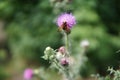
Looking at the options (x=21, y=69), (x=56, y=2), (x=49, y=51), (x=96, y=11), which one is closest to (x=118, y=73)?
A: (x=49, y=51)

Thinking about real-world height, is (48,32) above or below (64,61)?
above

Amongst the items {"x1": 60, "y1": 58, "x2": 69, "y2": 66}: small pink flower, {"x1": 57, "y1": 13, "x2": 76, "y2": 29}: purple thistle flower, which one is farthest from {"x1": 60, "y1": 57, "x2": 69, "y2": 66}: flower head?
{"x1": 57, "y1": 13, "x2": 76, "y2": 29}: purple thistle flower

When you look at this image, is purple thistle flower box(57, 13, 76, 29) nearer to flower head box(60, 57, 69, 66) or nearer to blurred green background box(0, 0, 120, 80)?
flower head box(60, 57, 69, 66)

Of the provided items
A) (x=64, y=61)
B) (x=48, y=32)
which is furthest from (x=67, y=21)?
(x=48, y=32)

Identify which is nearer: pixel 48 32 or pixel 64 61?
pixel 64 61

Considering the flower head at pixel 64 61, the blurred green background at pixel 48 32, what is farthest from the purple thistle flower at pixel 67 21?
the blurred green background at pixel 48 32

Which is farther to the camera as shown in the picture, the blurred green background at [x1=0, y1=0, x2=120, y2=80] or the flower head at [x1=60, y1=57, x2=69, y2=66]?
the blurred green background at [x1=0, y1=0, x2=120, y2=80]

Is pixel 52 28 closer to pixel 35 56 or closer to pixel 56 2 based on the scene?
pixel 35 56

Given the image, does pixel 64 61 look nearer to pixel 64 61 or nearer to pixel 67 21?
pixel 64 61
